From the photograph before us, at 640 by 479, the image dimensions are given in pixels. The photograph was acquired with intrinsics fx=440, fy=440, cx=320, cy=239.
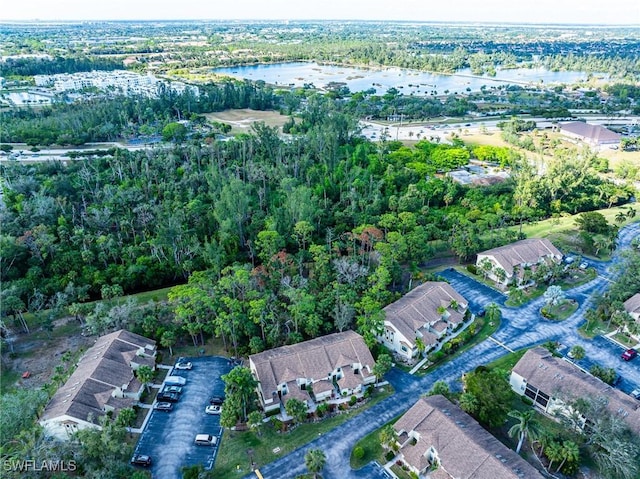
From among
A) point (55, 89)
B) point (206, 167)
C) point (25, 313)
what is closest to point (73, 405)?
point (25, 313)

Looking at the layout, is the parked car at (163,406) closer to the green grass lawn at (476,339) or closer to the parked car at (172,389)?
the parked car at (172,389)

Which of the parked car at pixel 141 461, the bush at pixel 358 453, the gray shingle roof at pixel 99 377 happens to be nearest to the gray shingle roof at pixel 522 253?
the bush at pixel 358 453

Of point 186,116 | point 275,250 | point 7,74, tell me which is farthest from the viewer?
point 7,74

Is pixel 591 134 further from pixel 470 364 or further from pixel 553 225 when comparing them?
pixel 470 364

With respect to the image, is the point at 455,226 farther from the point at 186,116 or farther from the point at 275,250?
the point at 186,116

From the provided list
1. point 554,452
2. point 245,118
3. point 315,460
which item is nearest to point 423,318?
point 554,452

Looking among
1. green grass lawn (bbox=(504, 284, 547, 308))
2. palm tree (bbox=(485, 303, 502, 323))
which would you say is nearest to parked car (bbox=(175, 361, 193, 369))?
palm tree (bbox=(485, 303, 502, 323))

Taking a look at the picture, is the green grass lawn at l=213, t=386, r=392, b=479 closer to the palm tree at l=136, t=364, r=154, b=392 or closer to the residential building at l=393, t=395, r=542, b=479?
the residential building at l=393, t=395, r=542, b=479
